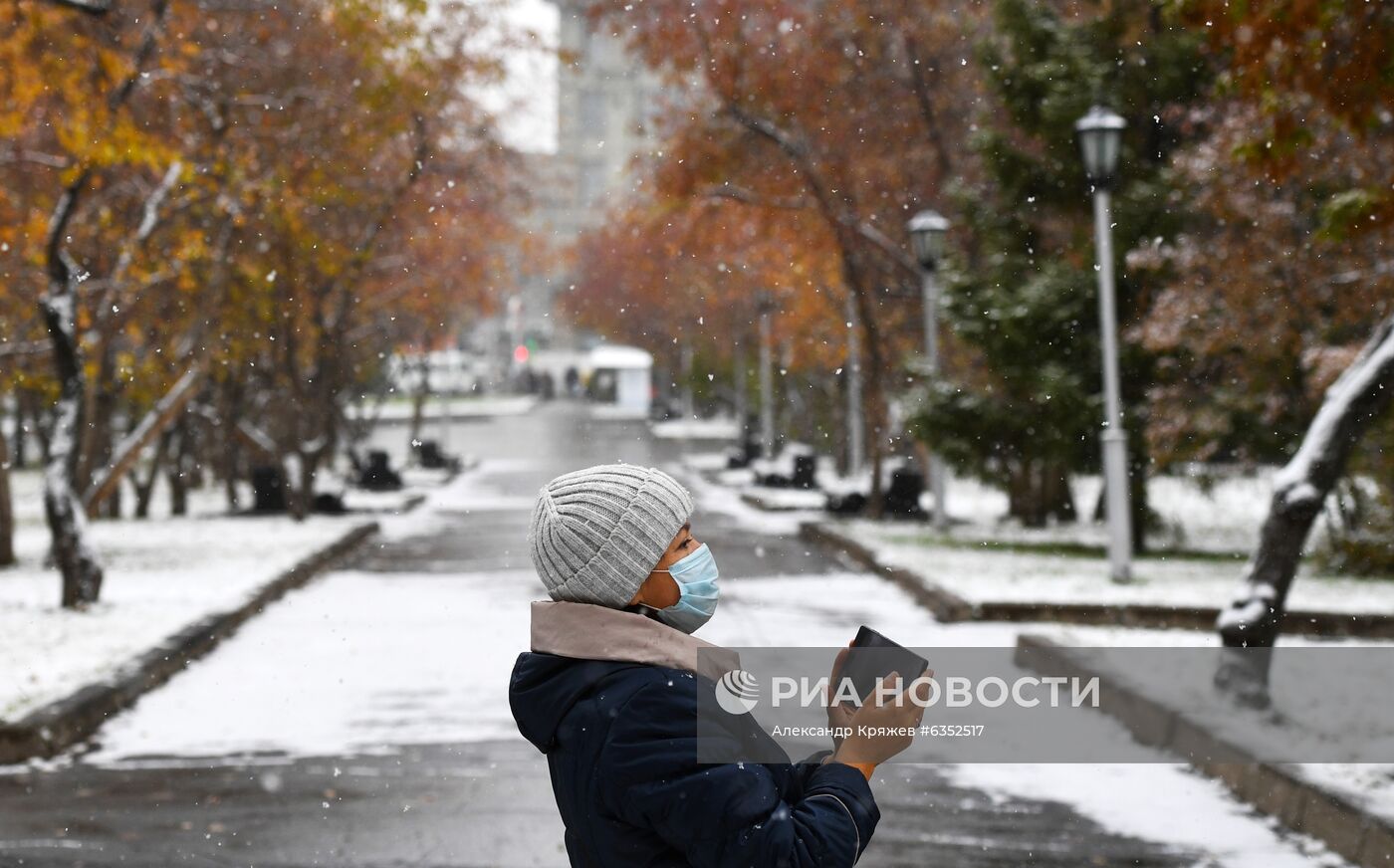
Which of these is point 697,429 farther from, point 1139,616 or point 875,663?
point 875,663

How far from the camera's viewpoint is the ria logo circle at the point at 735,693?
2545 millimetres

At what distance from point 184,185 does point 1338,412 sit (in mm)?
12545

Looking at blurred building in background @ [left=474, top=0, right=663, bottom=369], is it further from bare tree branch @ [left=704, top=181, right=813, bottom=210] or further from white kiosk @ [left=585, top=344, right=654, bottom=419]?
bare tree branch @ [left=704, top=181, right=813, bottom=210]

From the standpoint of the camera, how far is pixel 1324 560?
16859 millimetres

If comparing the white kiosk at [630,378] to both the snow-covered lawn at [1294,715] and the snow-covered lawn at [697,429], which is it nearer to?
the snow-covered lawn at [697,429]

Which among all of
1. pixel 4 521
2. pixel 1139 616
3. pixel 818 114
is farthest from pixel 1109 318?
pixel 4 521

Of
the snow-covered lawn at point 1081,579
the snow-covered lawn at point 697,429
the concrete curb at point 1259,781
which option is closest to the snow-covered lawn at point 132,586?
the concrete curb at point 1259,781

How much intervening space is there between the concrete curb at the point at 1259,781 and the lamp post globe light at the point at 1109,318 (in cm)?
569

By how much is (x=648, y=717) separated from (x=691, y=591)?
22 centimetres

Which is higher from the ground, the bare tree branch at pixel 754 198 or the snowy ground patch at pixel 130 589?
the bare tree branch at pixel 754 198

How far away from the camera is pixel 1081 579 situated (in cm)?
1562

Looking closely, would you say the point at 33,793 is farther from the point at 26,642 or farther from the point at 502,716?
the point at 26,642

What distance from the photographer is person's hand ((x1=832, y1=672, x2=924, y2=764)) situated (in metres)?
2.49

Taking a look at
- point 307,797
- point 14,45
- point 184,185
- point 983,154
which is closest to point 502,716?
point 307,797
